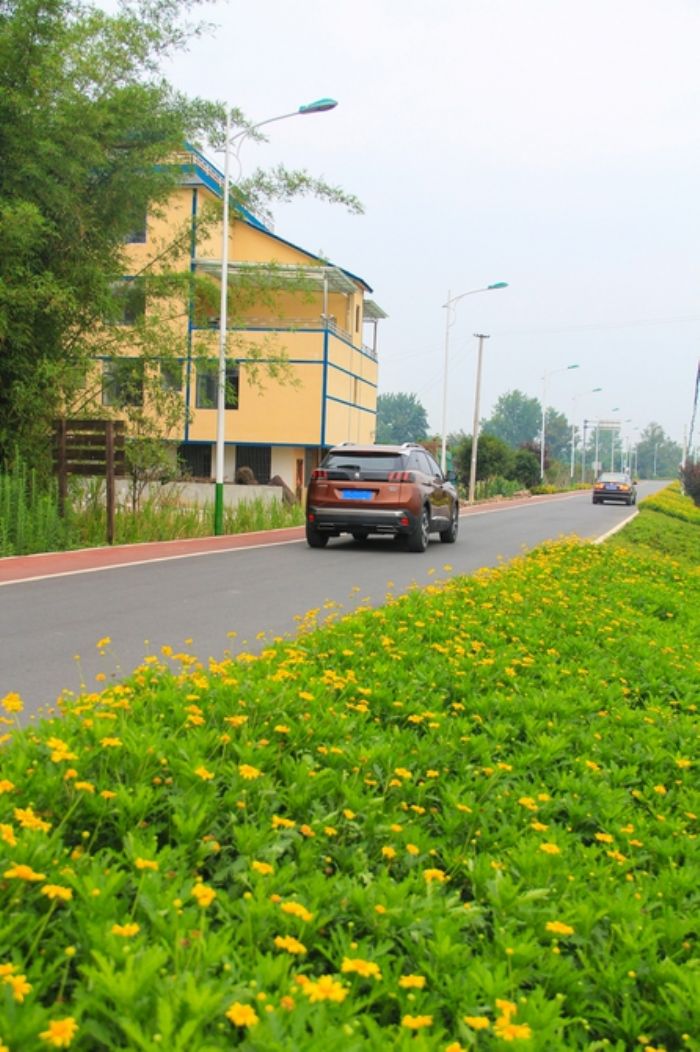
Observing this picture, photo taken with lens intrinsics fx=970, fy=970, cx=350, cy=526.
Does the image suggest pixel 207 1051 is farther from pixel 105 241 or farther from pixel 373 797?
pixel 105 241

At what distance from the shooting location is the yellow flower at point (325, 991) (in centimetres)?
220

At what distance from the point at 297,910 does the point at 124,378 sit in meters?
15.5

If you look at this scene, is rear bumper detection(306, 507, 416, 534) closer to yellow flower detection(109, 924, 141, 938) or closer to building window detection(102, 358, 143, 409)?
building window detection(102, 358, 143, 409)

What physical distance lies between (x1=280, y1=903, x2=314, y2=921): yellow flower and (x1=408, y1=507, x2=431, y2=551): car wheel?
13.0 m

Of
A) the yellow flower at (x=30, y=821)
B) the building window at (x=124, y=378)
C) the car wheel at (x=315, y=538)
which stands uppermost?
the building window at (x=124, y=378)

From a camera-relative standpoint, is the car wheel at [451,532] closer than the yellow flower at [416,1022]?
No

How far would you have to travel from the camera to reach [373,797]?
13.0ft

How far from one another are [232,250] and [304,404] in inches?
270

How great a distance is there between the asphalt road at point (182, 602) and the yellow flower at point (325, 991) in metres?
3.08

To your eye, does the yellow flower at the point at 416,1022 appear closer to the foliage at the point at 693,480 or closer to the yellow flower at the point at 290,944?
the yellow flower at the point at 290,944

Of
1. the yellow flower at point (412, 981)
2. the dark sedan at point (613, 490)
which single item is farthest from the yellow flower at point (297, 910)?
the dark sedan at point (613, 490)

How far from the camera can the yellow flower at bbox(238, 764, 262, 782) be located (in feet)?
12.0

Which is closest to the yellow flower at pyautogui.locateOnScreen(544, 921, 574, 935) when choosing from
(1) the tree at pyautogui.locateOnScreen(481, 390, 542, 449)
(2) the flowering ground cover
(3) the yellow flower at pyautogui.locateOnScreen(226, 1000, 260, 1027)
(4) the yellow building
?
(2) the flowering ground cover

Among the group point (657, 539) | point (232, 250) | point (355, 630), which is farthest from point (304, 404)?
point (355, 630)
